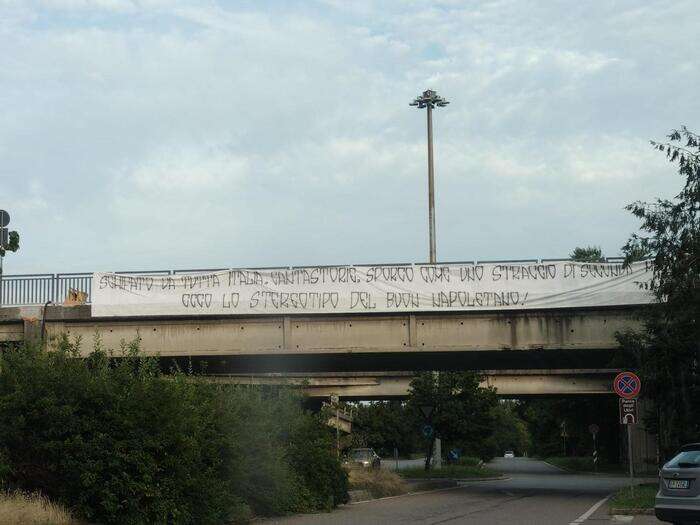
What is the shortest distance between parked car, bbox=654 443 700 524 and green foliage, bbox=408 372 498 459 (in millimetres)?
36215

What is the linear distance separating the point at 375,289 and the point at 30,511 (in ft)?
55.3

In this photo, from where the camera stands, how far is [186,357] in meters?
30.9

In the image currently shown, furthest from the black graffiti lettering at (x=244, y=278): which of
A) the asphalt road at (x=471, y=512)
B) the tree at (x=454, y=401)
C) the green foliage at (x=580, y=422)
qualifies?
the green foliage at (x=580, y=422)

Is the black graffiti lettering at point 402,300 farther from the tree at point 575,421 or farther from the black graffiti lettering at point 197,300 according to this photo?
the tree at point 575,421

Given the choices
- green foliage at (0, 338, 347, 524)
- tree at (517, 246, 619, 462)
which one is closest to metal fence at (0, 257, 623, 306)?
green foliage at (0, 338, 347, 524)

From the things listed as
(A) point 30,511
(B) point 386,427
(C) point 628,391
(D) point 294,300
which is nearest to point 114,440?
(A) point 30,511

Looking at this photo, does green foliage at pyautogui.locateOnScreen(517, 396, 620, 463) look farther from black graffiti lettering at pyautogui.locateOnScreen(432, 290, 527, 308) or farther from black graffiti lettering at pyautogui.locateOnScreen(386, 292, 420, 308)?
black graffiti lettering at pyautogui.locateOnScreen(386, 292, 420, 308)

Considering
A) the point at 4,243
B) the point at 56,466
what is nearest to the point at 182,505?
Result: the point at 56,466

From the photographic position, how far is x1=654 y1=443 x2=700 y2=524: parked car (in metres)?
15.2

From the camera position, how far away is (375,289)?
96.5 ft

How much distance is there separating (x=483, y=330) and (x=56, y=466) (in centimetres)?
1689

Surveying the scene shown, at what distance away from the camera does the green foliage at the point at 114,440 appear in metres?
15.0

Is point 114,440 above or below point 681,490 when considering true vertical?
above

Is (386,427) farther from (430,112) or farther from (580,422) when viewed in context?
(430,112)
